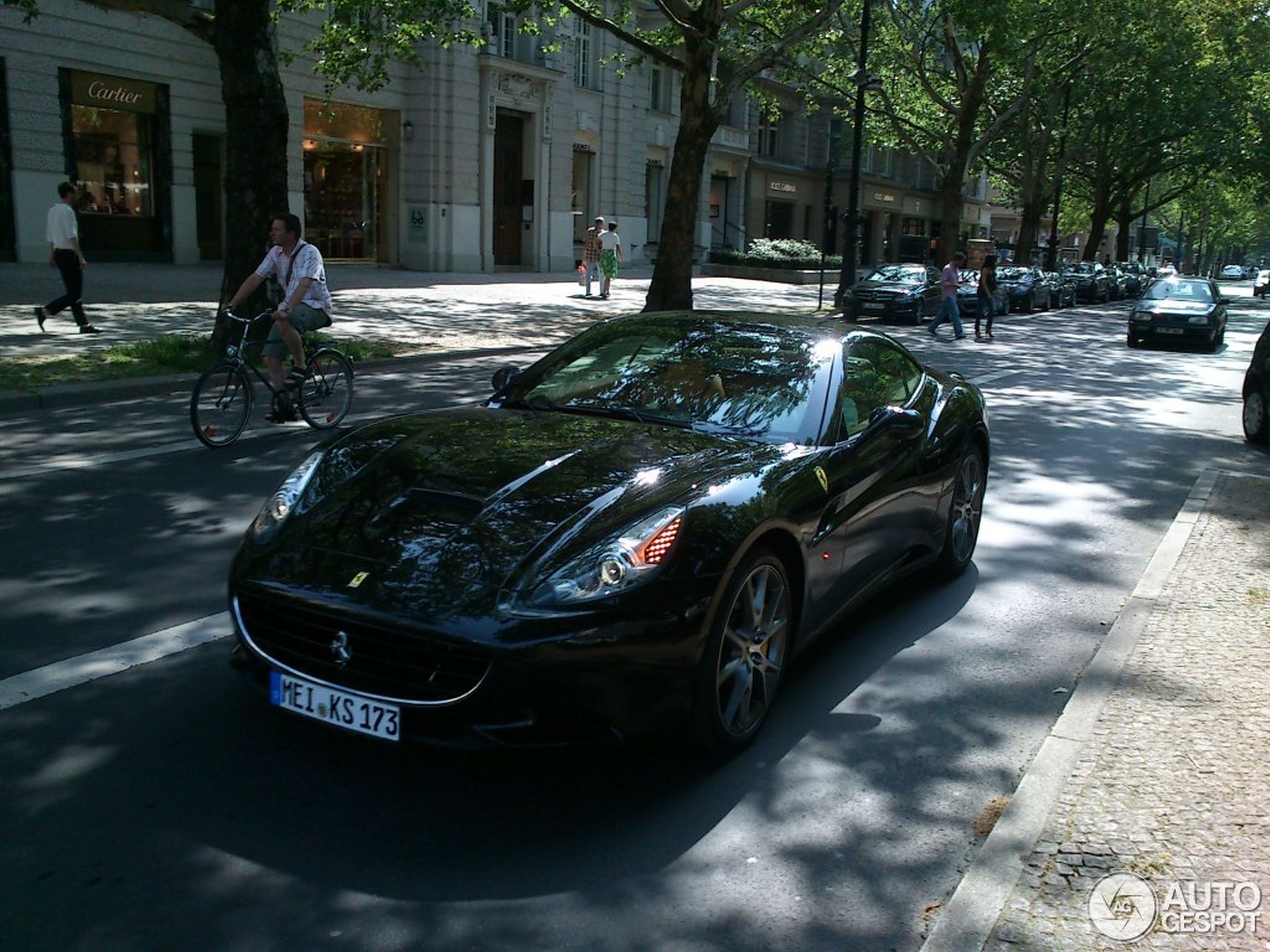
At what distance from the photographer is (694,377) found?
5.38 metres

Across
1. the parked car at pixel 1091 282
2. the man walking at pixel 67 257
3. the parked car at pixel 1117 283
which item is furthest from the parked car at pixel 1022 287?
the man walking at pixel 67 257

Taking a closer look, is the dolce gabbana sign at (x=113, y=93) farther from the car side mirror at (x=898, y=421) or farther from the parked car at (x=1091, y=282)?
the parked car at (x=1091, y=282)

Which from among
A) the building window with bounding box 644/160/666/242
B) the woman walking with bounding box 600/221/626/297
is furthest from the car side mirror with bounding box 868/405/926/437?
the building window with bounding box 644/160/666/242

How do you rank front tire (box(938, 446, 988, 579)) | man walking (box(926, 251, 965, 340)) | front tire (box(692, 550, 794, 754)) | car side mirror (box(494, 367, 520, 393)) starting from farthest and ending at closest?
man walking (box(926, 251, 965, 340))
front tire (box(938, 446, 988, 579))
car side mirror (box(494, 367, 520, 393))
front tire (box(692, 550, 794, 754))

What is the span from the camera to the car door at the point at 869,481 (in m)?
4.95

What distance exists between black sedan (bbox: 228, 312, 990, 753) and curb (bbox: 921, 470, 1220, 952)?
962 millimetres

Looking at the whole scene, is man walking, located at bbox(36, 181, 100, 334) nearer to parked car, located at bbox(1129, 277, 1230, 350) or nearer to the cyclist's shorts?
the cyclist's shorts

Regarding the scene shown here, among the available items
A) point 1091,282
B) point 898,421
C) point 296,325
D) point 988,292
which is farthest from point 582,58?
point 898,421

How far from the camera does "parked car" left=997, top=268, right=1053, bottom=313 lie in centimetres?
3616

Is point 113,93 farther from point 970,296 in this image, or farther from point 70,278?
point 970,296

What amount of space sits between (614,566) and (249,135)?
39.2 ft

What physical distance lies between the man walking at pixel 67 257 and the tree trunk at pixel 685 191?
33.4ft

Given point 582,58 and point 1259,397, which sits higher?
point 582,58

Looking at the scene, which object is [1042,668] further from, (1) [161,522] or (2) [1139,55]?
(2) [1139,55]
